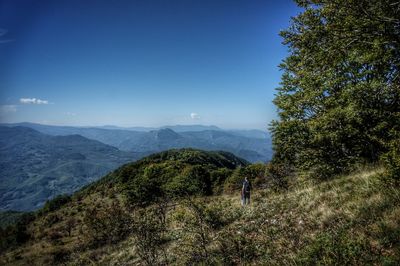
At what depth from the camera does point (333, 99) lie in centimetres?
1323

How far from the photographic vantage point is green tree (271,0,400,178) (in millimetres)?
9262

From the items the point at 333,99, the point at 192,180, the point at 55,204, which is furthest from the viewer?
the point at 55,204

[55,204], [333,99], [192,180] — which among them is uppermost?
[333,99]

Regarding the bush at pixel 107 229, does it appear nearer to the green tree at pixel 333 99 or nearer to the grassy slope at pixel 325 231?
the grassy slope at pixel 325 231

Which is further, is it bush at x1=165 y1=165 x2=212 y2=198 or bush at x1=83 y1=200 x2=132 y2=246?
bush at x1=165 y1=165 x2=212 y2=198

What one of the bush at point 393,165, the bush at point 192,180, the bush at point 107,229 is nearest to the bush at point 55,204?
the bush at point 192,180

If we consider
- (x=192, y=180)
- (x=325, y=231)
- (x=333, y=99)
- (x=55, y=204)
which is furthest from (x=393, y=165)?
(x=55, y=204)

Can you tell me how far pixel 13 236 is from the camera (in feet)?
108

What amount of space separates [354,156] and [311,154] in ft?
7.47

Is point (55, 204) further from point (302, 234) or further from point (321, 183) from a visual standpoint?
point (302, 234)

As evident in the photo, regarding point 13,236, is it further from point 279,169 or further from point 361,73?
point 361,73

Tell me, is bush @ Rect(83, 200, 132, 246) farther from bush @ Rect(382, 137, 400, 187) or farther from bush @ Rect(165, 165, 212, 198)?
bush @ Rect(165, 165, 212, 198)

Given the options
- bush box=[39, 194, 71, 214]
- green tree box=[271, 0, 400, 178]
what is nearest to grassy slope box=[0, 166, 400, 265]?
green tree box=[271, 0, 400, 178]

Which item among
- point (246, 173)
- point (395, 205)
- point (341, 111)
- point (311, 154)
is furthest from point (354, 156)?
point (246, 173)
